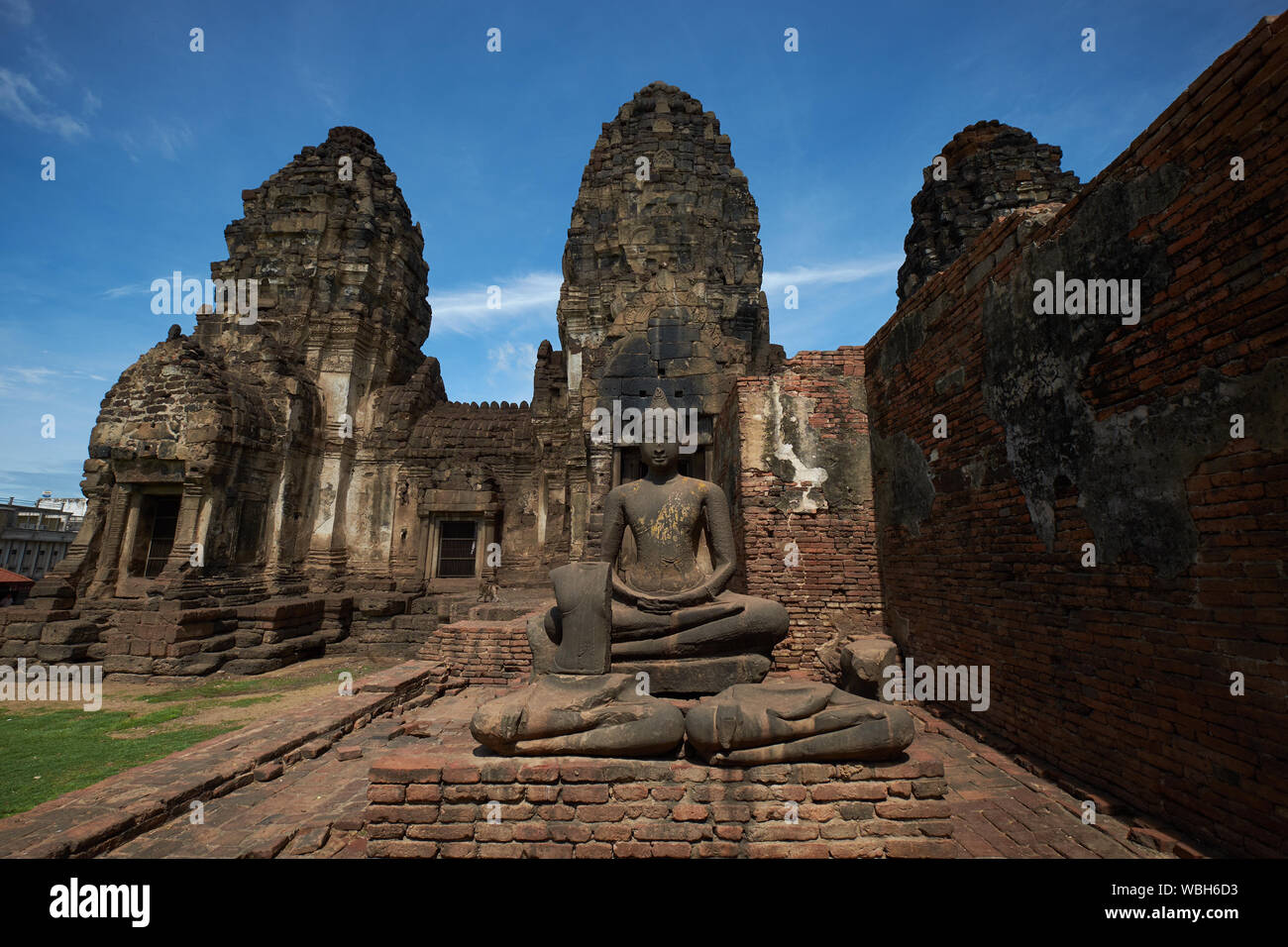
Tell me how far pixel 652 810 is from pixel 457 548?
1398 centimetres

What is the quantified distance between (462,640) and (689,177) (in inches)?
485

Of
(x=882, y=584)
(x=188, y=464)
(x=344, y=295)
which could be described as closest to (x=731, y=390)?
(x=882, y=584)

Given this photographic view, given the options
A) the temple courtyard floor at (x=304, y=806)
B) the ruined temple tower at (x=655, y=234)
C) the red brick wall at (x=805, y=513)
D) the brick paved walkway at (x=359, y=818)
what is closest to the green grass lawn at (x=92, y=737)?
the temple courtyard floor at (x=304, y=806)

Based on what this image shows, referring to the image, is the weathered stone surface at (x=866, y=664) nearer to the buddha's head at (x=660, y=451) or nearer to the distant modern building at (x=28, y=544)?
the buddha's head at (x=660, y=451)

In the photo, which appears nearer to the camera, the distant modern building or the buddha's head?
the buddha's head

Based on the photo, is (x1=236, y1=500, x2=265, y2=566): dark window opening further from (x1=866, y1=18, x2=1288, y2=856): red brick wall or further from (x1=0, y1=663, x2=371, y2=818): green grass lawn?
(x1=866, y1=18, x2=1288, y2=856): red brick wall

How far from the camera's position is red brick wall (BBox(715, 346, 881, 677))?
814 cm

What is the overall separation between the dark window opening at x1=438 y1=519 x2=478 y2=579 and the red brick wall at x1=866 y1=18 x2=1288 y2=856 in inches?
521

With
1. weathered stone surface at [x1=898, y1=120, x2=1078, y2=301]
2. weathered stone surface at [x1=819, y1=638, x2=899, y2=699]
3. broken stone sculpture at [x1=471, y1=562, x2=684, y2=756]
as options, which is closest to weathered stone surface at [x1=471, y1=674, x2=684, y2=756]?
broken stone sculpture at [x1=471, y1=562, x2=684, y2=756]

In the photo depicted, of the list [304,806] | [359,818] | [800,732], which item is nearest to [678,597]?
[800,732]

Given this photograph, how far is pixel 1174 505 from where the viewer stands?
4.01 metres

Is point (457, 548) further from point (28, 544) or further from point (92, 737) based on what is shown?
point (28, 544)

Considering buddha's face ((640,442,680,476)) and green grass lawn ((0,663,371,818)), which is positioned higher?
buddha's face ((640,442,680,476))
